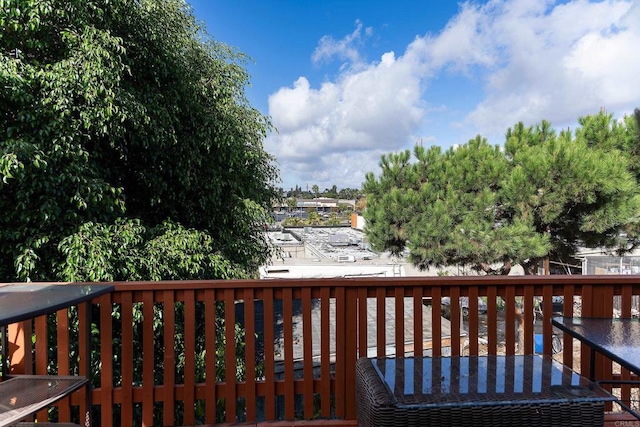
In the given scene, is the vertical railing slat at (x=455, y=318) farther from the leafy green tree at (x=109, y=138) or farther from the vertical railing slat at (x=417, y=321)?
the leafy green tree at (x=109, y=138)

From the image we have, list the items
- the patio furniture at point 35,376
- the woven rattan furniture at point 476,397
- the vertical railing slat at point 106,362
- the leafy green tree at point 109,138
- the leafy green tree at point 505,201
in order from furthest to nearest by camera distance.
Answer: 1. the leafy green tree at point 505,201
2. the leafy green tree at point 109,138
3. the vertical railing slat at point 106,362
4. the patio furniture at point 35,376
5. the woven rattan furniture at point 476,397

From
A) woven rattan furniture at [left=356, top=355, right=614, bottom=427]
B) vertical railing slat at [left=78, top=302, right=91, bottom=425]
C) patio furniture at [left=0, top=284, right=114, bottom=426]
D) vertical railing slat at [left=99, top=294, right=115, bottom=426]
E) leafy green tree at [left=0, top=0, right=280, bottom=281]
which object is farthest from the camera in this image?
leafy green tree at [left=0, top=0, right=280, bottom=281]

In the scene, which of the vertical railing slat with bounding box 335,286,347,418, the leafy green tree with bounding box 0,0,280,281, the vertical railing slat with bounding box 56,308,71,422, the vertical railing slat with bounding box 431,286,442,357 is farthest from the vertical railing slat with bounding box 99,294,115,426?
the leafy green tree with bounding box 0,0,280,281

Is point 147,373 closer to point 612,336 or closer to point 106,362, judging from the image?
point 106,362

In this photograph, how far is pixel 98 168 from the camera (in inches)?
159

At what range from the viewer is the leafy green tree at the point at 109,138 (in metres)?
A: 3.49

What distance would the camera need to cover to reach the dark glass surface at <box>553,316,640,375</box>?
1.14 m

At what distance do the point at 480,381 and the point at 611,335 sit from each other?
1.69 ft

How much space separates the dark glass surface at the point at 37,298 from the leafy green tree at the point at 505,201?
7422 millimetres

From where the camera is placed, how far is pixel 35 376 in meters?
1.58

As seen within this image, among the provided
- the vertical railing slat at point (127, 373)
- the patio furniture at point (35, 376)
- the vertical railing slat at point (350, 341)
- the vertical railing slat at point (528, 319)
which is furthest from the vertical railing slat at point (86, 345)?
the vertical railing slat at point (528, 319)

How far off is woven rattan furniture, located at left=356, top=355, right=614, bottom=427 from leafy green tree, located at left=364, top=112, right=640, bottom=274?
6.83m

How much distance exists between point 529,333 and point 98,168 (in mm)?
4102

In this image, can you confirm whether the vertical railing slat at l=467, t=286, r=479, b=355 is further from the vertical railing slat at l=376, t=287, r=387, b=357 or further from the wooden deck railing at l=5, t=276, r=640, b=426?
the vertical railing slat at l=376, t=287, r=387, b=357
